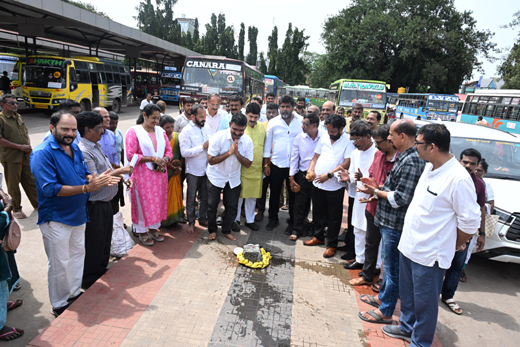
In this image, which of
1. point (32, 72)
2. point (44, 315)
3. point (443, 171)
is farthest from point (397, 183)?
point (32, 72)

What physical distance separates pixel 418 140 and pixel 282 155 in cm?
255

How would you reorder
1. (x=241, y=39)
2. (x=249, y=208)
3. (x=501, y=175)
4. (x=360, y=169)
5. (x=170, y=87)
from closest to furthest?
(x=360, y=169), (x=501, y=175), (x=249, y=208), (x=170, y=87), (x=241, y=39)

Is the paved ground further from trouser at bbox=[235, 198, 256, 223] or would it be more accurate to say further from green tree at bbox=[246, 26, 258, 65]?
green tree at bbox=[246, 26, 258, 65]

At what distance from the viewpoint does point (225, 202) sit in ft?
14.6

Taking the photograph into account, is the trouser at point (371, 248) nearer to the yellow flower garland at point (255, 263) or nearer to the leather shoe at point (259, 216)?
the yellow flower garland at point (255, 263)

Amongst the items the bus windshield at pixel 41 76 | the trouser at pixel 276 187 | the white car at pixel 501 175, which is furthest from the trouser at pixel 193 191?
the bus windshield at pixel 41 76

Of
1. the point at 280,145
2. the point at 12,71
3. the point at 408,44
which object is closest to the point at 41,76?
the point at 12,71

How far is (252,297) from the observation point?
3188mm

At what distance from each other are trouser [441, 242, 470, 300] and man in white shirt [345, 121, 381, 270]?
28.4 inches

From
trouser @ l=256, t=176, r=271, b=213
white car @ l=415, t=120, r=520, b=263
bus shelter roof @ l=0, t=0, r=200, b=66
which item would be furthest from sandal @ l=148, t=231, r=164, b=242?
bus shelter roof @ l=0, t=0, r=200, b=66

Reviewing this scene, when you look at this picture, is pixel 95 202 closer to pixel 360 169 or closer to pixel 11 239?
pixel 11 239

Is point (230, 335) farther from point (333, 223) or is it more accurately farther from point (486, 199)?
point (486, 199)

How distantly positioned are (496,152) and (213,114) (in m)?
4.70

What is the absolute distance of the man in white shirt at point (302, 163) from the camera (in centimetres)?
443
